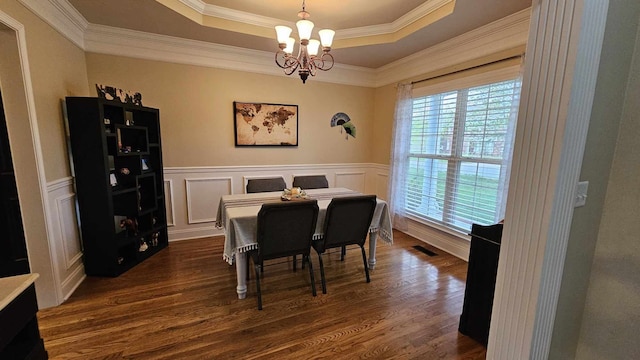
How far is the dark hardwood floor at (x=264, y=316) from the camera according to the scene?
5.82 ft

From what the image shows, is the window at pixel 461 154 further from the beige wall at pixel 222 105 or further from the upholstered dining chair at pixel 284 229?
the upholstered dining chair at pixel 284 229

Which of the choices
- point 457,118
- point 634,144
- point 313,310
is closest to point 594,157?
point 634,144

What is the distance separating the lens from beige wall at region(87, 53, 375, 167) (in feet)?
10.6

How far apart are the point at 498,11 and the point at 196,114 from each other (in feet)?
11.5

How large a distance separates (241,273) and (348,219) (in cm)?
104

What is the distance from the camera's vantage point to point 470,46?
2945 millimetres

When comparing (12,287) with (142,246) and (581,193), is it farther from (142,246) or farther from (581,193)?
(581,193)

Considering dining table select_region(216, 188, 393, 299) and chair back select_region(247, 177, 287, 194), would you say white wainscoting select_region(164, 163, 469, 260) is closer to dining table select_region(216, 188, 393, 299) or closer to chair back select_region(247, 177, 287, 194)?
chair back select_region(247, 177, 287, 194)

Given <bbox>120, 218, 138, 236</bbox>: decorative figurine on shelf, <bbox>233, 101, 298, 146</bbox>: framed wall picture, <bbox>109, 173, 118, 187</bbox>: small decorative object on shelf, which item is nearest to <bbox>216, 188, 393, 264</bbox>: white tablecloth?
<bbox>120, 218, 138, 236</bbox>: decorative figurine on shelf

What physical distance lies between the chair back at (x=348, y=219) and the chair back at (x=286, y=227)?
18 centimetres

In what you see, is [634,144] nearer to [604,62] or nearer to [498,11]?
[604,62]

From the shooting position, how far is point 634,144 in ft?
3.70

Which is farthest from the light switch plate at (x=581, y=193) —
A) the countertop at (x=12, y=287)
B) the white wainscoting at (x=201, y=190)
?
the white wainscoting at (x=201, y=190)

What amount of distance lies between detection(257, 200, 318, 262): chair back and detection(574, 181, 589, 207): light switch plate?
4.98 feet
